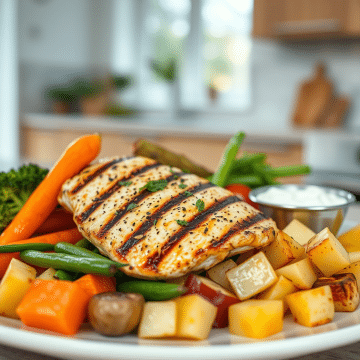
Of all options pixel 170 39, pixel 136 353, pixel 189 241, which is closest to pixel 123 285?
pixel 189 241

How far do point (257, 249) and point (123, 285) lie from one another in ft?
1.26

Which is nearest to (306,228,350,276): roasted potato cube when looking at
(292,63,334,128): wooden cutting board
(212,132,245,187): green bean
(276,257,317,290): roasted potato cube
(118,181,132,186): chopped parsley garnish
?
(276,257,317,290): roasted potato cube

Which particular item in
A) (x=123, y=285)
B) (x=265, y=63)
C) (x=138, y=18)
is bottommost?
(x=123, y=285)

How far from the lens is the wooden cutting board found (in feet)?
18.3

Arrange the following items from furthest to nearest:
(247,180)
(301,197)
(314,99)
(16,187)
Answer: (314,99)
(247,180)
(301,197)
(16,187)

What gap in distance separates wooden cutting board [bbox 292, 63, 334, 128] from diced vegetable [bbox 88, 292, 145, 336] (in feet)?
16.2

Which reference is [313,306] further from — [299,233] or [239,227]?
[299,233]

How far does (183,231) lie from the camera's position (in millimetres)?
1226

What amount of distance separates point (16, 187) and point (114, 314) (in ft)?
3.02

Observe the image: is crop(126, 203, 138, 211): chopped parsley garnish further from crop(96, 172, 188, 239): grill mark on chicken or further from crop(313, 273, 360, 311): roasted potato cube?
crop(313, 273, 360, 311): roasted potato cube

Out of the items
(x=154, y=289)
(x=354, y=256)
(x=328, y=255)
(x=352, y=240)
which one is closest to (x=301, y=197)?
(x=352, y=240)

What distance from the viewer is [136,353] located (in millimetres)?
874

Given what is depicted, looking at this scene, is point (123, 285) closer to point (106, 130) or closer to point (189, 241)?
point (189, 241)

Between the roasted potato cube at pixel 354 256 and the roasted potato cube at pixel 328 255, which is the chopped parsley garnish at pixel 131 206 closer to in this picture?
the roasted potato cube at pixel 328 255
